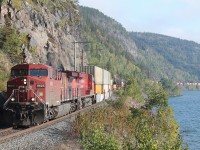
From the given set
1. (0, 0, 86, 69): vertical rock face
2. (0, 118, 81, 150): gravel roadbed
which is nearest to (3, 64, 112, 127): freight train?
(0, 118, 81, 150): gravel roadbed

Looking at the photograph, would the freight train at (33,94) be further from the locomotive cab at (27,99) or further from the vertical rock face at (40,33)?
the vertical rock face at (40,33)

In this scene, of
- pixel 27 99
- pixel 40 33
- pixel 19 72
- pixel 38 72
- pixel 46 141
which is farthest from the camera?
pixel 40 33

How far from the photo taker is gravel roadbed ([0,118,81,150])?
17.8 meters

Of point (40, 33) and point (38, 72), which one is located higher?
point (40, 33)

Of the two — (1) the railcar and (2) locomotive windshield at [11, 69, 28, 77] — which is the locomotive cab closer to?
(1) the railcar

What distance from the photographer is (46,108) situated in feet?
82.8

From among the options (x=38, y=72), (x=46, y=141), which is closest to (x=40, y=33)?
(x=38, y=72)

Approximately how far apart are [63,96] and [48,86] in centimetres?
571

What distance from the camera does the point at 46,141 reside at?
1948 centimetres

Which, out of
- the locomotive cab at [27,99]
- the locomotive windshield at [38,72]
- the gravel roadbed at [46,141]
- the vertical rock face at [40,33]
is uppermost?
the vertical rock face at [40,33]

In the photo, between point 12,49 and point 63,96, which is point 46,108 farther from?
point 12,49

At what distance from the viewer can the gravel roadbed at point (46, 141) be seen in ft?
58.4

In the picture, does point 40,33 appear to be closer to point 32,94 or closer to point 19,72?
point 19,72

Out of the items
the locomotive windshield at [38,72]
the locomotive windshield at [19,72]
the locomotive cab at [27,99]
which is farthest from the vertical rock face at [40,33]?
the locomotive cab at [27,99]
